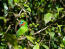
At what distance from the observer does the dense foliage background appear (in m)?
1.07

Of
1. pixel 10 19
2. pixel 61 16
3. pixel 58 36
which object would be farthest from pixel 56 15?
pixel 10 19

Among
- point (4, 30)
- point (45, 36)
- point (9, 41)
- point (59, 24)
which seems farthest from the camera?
point (59, 24)

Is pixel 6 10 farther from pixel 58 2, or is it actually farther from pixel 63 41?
pixel 58 2

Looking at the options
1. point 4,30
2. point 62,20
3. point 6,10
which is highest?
point 6,10

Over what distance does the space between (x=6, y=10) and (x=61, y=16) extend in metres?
0.70

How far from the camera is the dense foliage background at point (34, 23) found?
1.07m

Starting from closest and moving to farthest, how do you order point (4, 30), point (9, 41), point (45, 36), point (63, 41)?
point (9, 41) < point (4, 30) < point (63, 41) < point (45, 36)

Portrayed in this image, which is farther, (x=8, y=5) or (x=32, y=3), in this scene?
(x=32, y=3)

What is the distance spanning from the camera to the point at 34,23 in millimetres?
1557

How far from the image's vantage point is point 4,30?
111 cm

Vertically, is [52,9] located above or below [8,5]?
below

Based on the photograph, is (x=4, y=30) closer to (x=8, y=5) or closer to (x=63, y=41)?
(x=8, y=5)

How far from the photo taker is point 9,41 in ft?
3.31

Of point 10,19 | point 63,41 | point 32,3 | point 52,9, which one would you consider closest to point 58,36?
point 63,41
